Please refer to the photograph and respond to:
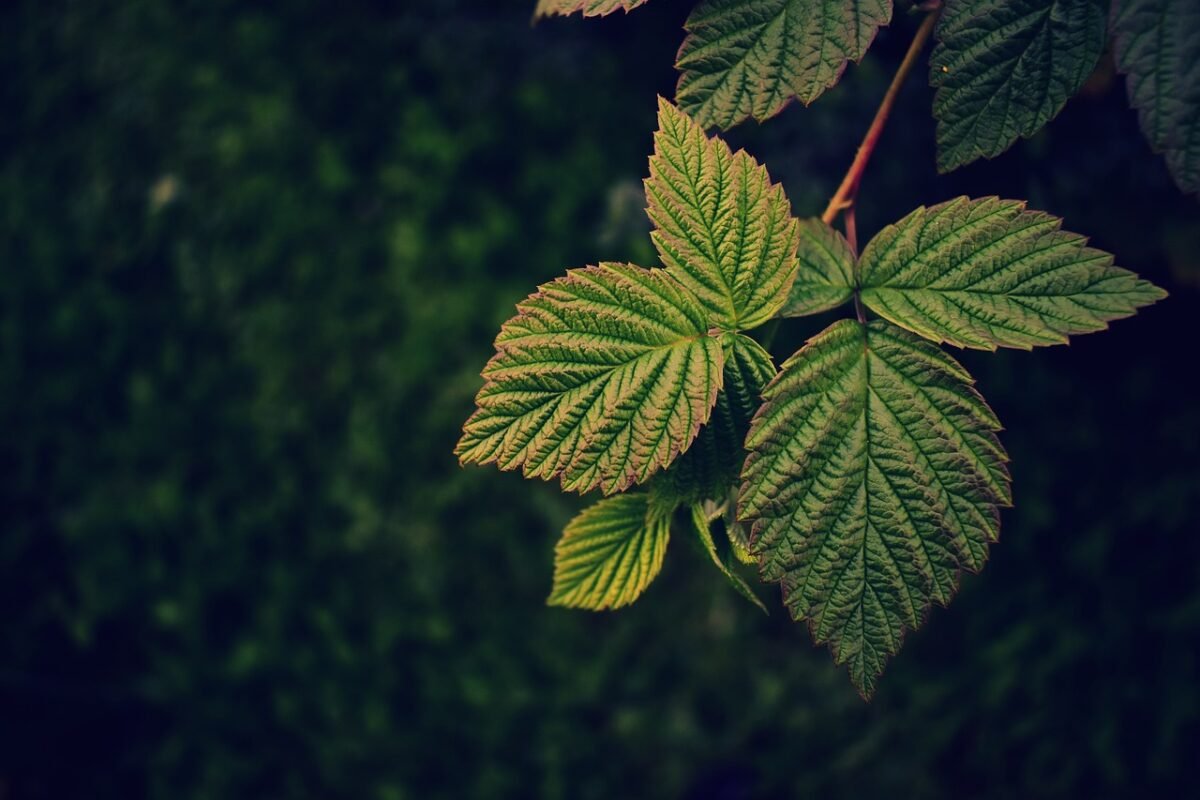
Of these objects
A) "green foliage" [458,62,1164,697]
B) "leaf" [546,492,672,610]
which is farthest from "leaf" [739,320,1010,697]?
"leaf" [546,492,672,610]

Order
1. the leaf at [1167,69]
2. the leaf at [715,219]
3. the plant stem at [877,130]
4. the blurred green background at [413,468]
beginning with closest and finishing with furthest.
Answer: the leaf at [1167,69] → the leaf at [715,219] → the plant stem at [877,130] → the blurred green background at [413,468]

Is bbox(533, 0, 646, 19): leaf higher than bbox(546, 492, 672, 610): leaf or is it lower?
higher

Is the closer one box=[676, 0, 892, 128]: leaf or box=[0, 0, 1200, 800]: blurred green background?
box=[676, 0, 892, 128]: leaf

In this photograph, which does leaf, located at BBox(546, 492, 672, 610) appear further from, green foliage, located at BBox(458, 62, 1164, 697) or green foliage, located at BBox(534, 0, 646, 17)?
green foliage, located at BBox(534, 0, 646, 17)

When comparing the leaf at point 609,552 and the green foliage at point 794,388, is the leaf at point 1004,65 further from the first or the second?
the leaf at point 609,552

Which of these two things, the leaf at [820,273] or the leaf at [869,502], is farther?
the leaf at [820,273]

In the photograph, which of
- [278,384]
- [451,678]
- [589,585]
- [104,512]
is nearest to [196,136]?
[278,384]

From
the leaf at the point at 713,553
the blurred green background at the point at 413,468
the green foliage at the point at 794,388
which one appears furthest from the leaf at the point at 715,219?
the blurred green background at the point at 413,468
